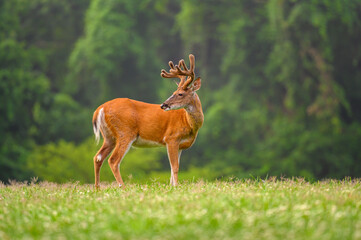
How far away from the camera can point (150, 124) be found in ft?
27.6

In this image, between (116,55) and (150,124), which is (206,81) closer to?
(116,55)

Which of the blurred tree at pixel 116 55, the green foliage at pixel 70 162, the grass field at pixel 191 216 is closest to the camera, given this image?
the grass field at pixel 191 216

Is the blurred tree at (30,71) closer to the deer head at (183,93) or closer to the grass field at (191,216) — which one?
the deer head at (183,93)

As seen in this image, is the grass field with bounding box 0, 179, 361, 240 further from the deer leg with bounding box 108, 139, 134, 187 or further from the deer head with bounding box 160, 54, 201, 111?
the deer head with bounding box 160, 54, 201, 111

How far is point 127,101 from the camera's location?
8547 mm

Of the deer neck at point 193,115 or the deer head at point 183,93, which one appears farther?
the deer neck at point 193,115

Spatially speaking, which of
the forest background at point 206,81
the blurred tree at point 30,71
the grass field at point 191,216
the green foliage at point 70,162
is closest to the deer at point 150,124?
the grass field at point 191,216

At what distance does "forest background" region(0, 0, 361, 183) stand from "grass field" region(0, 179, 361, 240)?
41.2 feet

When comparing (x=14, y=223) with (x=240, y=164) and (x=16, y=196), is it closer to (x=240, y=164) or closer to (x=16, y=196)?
(x=16, y=196)

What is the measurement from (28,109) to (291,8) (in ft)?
35.5

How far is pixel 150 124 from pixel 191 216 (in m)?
3.92

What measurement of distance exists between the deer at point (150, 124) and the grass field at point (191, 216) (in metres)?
2.15

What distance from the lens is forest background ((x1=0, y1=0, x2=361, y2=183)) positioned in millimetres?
21500

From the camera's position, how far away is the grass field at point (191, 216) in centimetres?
423
